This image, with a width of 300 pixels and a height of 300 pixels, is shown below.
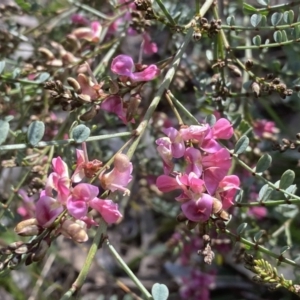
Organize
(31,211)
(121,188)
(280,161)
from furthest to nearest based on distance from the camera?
(280,161) → (31,211) → (121,188)

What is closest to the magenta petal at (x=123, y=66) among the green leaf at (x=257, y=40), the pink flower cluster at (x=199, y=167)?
the pink flower cluster at (x=199, y=167)

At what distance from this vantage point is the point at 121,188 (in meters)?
0.83

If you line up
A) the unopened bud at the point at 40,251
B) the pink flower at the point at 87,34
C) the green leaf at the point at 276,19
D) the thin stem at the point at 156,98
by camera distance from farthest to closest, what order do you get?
the pink flower at the point at 87,34
the green leaf at the point at 276,19
the thin stem at the point at 156,98
the unopened bud at the point at 40,251

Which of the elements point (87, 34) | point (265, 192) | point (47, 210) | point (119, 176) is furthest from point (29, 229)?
point (87, 34)

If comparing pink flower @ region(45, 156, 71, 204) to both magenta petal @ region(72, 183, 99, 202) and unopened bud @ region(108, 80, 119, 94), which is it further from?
unopened bud @ region(108, 80, 119, 94)

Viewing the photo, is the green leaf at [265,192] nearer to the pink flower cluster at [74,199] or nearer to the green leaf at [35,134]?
the pink flower cluster at [74,199]

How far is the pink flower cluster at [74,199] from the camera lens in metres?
0.80

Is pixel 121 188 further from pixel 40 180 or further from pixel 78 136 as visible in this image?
pixel 40 180

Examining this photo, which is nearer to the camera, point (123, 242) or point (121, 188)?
point (121, 188)

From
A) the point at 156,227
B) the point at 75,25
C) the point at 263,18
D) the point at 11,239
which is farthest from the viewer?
the point at 156,227

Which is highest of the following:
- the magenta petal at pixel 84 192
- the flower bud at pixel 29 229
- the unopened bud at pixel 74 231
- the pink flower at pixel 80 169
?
the pink flower at pixel 80 169

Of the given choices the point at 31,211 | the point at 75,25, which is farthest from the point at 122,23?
the point at 31,211

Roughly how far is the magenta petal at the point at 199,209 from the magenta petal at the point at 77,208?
0.13m

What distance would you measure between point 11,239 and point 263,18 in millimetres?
1208
